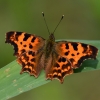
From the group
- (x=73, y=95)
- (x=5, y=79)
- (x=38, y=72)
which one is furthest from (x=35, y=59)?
(x=73, y=95)

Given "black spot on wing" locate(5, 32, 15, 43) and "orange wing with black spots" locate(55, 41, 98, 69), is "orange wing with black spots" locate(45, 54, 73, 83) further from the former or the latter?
"black spot on wing" locate(5, 32, 15, 43)

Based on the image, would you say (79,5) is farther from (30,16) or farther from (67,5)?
(30,16)

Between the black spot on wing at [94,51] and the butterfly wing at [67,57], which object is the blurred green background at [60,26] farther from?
the black spot on wing at [94,51]

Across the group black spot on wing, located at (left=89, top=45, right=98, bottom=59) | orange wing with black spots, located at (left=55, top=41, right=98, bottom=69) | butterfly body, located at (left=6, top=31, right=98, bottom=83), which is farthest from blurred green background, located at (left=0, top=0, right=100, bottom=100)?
black spot on wing, located at (left=89, top=45, right=98, bottom=59)

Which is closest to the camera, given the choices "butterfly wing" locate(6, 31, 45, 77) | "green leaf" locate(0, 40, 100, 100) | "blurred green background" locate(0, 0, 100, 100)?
"green leaf" locate(0, 40, 100, 100)

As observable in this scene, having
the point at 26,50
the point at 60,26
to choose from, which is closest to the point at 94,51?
the point at 26,50

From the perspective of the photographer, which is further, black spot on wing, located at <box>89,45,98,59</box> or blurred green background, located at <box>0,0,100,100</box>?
blurred green background, located at <box>0,0,100,100</box>

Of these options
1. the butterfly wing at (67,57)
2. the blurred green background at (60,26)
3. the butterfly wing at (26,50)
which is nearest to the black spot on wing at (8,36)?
the butterfly wing at (26,50)

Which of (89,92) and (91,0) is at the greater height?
(91,0)
